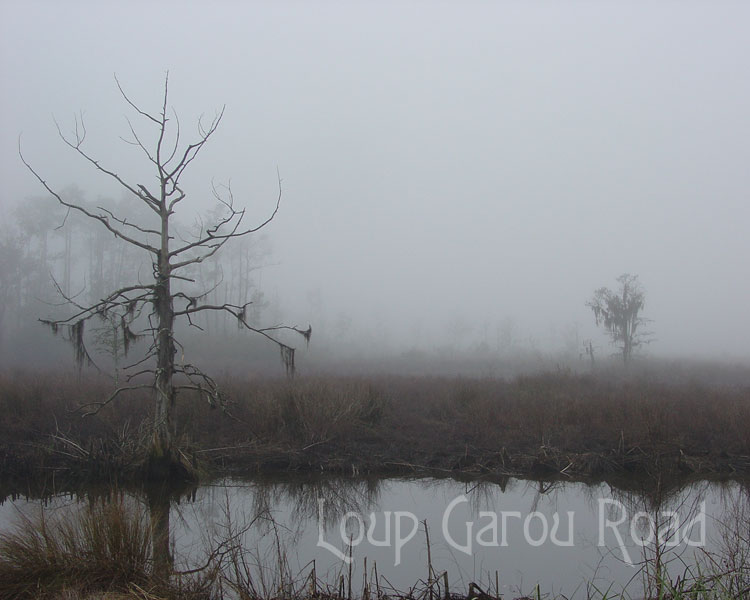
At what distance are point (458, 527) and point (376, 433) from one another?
5677 mm

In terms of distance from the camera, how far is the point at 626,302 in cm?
3684

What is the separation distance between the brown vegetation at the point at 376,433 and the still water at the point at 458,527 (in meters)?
1.04

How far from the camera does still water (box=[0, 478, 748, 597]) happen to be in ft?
21.3

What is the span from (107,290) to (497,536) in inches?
1732

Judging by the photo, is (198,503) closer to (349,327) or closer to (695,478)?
(695,478)

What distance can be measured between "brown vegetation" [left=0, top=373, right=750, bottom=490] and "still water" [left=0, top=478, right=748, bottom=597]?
40.8 inches

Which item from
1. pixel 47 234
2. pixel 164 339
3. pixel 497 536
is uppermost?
pixel 47 234

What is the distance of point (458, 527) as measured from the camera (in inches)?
340

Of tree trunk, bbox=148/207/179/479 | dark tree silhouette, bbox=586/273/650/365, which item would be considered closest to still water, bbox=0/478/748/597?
tree trunk, bbox=148/207/179/479

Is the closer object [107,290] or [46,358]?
[46,358]

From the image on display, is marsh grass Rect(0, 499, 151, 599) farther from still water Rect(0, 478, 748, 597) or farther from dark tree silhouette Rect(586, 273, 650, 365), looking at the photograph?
dark tree silhouette Rect(586, 273, 650, 365)

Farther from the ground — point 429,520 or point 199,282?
point 199,282

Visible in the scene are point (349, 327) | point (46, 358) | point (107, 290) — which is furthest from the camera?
point (349, 327)

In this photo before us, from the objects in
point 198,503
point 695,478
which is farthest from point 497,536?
point 695,478
